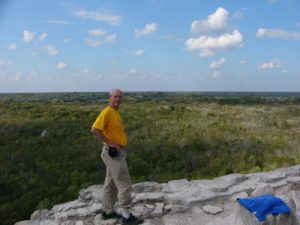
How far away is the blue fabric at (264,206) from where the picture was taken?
515 centimetres

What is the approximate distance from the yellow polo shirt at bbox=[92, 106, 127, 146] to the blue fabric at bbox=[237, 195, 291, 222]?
1.97 meters

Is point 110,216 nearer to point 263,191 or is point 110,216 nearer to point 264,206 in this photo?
point 264,206

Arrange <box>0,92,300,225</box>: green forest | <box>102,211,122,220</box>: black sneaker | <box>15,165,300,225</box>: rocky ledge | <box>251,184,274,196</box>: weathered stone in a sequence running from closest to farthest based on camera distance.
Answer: <box>102,211,122,220</box>: black sneaker < <box>15,165,300,225</box>: rocky ledge < <box>251,184,274,196</box>: weathered stone < <box>0,92,300,225</box>: green forest

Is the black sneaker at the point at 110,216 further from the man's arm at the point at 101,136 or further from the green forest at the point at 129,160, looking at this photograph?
the green forest at the point at 129,160

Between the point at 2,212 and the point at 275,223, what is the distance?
647cm

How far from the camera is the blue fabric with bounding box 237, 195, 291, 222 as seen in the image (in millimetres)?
5148

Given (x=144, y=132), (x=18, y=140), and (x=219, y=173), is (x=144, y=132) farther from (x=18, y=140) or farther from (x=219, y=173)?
(x=219, y=173)

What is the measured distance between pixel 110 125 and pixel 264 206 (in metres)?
2.37

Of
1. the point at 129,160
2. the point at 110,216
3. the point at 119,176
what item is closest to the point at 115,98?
the point at 119,176

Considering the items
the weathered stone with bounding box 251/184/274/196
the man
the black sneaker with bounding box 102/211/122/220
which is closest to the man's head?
the man

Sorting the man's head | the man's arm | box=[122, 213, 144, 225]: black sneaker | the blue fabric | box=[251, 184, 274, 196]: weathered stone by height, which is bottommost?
box=[122, 213, 144, 225]: black sneaker

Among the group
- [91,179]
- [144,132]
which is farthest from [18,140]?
[91,179]

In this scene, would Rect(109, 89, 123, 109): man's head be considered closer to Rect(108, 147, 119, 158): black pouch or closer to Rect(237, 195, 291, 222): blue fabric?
Rect(108, 147, 119, 158): black pouch

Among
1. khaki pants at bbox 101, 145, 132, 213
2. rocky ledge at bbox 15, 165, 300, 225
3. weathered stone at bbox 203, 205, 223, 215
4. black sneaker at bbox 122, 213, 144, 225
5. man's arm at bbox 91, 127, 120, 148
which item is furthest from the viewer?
weathered stone at bbox 203, 205, 223, 215
